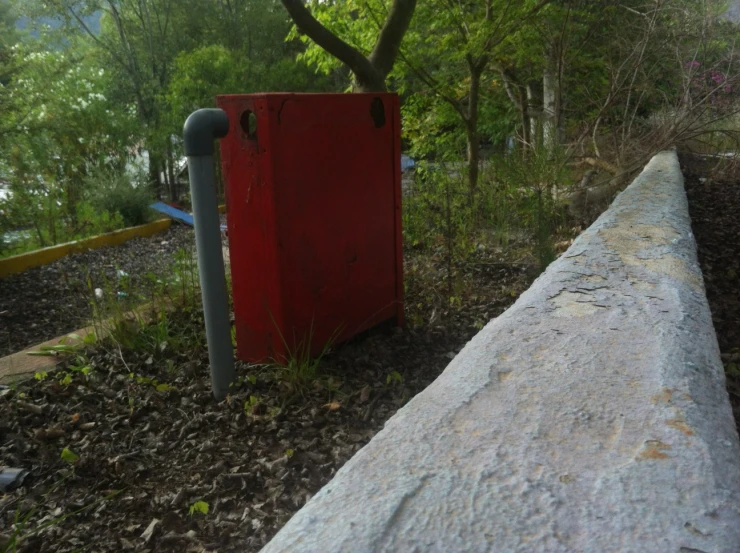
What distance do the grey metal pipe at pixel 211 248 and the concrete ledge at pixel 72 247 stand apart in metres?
4.50

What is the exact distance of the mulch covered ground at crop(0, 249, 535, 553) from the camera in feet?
6.24

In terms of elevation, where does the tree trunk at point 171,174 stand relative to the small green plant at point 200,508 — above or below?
above

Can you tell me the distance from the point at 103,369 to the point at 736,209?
605 centimetres

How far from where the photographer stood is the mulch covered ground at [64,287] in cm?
420

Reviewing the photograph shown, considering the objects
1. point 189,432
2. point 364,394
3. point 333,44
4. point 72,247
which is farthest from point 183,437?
point 72,247

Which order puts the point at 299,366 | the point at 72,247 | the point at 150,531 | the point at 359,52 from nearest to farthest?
the point at 150,531, the point at 299,366, the point at 359,52, the point at 72,247

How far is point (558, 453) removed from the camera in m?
1.03

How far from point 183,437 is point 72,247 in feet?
17.9

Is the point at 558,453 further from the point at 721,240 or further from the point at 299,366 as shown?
the point at 721,240

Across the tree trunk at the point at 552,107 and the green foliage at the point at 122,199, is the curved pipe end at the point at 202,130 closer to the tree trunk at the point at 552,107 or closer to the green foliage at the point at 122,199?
the tree trunk at the point at 552,107

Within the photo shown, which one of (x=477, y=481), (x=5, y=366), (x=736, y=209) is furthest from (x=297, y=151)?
(x=736, y=209)

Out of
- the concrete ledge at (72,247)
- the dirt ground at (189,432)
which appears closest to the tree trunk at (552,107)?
the dirt ground at (189,432)

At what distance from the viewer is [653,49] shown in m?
7.12

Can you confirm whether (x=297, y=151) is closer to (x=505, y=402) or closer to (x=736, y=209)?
(x=505, y=402)
